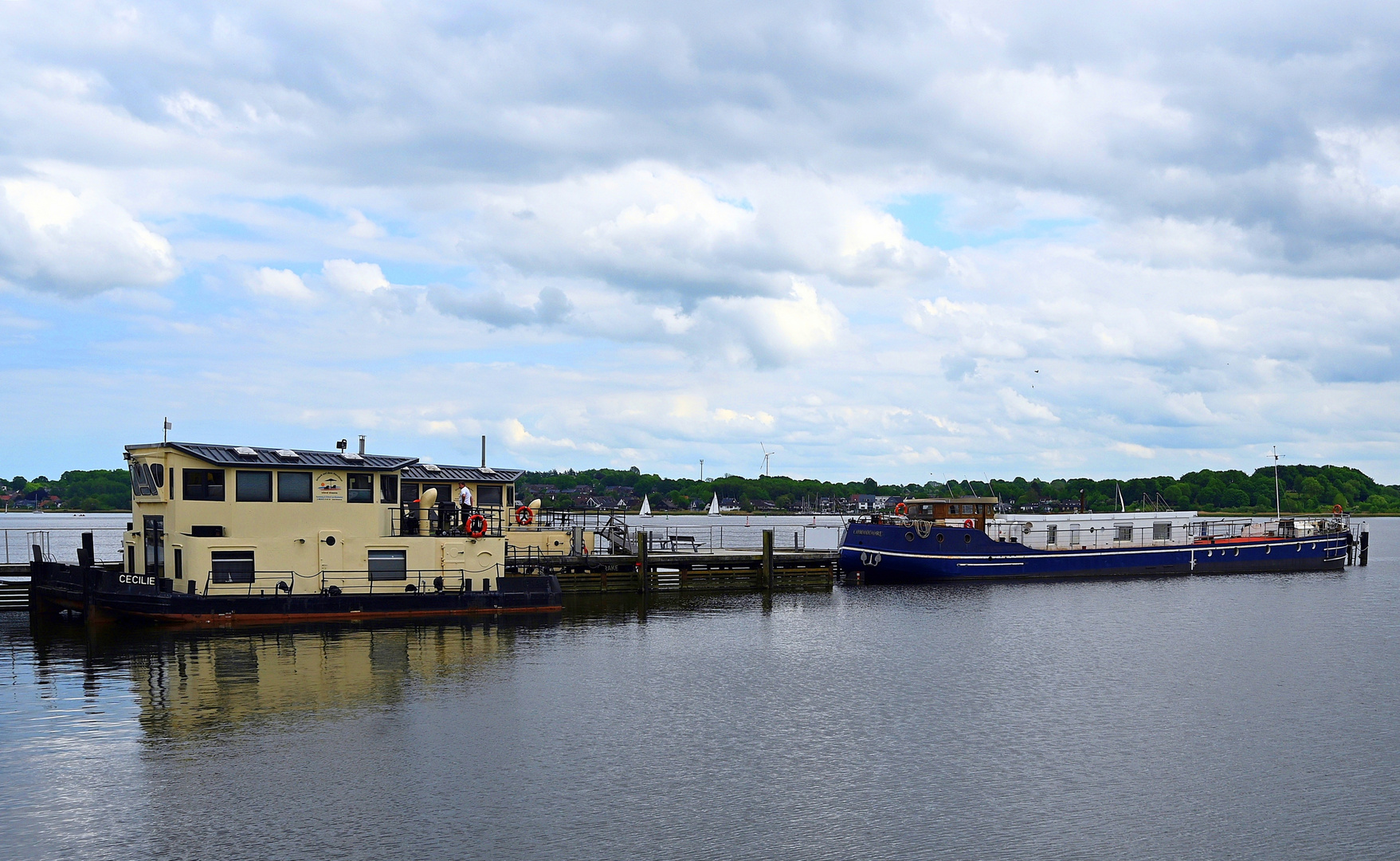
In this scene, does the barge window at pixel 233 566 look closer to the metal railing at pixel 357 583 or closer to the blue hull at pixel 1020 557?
the metal railing at pixel 357 583

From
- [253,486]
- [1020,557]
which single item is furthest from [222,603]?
[1020,557]

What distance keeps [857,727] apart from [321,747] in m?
13.7

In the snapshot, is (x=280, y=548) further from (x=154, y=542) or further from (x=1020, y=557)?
(x=1020, y=557)

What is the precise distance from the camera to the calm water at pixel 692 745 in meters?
20.6

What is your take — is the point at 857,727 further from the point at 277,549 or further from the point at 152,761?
the point at 277,549

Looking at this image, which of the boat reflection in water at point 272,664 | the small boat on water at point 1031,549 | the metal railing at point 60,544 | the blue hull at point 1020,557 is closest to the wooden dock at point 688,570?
the blue hull at point 1020,557

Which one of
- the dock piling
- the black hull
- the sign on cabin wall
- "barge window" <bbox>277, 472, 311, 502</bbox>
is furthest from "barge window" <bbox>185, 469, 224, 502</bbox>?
the dock piling

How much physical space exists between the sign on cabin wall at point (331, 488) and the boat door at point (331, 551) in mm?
1323

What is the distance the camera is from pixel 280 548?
43.2m

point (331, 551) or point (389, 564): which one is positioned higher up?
point (331, 551)

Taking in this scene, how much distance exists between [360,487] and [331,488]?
3.93ft

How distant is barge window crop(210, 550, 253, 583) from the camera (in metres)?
42.2

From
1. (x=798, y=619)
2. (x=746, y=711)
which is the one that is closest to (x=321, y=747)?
(x=746, y=711)

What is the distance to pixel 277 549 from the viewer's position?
4309 cm
